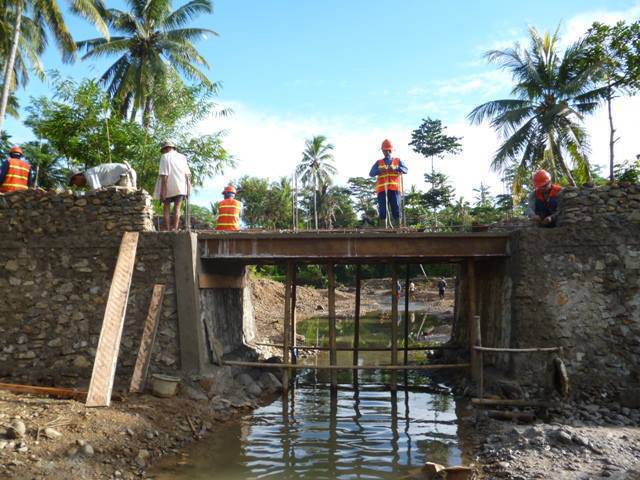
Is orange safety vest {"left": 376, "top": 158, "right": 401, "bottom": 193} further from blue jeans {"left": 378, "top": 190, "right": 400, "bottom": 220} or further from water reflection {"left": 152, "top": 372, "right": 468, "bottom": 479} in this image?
water reflection {"left": 152, "top": 372, "right": 468, "bottom": 479}

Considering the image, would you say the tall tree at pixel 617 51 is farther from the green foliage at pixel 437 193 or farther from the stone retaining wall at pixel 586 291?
the green foliage at pixel 437 193

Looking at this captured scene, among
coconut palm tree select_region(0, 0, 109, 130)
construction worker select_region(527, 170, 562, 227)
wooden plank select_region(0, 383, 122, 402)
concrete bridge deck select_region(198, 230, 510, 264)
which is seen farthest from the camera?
coconut palm tree select_region(0, 0, 109, 130)

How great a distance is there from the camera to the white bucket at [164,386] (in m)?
8.85

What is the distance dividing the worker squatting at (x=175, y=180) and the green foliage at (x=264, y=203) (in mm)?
32252

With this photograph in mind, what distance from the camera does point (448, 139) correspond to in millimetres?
46562

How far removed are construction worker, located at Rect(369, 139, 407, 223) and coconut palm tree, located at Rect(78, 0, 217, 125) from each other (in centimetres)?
1467

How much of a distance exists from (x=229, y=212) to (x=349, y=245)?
357 cm

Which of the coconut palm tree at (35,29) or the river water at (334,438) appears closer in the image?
the river water at (334,438)

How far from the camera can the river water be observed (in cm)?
724

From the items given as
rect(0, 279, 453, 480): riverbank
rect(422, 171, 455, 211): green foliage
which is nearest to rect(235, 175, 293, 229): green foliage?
rect(422, 171, 455, 211): green foliage

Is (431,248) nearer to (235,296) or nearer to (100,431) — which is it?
(235,296)

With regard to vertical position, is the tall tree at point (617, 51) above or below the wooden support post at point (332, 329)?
above

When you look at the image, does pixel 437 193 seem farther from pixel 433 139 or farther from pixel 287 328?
pixel 287 328

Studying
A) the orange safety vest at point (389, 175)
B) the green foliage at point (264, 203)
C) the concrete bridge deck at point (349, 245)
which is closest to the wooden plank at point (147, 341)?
the concrete bridge deck at point (349, 245)
